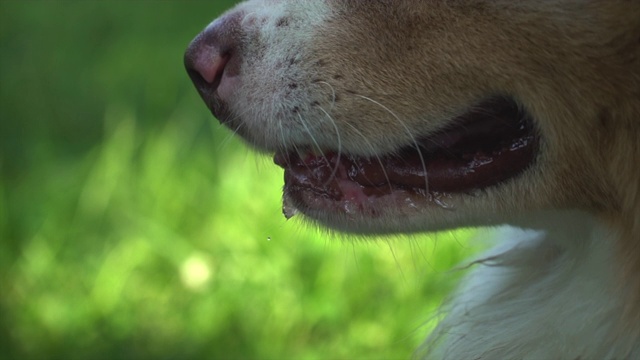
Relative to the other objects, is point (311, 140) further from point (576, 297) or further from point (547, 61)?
point (576, 297)

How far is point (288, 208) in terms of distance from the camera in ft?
8.48

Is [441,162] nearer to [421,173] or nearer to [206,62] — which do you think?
[421,173]

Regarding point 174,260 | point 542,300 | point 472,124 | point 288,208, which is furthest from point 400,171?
point 174,260

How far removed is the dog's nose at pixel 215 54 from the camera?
249 centimetres

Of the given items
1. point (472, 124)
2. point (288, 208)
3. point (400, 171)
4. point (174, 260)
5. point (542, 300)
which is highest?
point (472, 124)

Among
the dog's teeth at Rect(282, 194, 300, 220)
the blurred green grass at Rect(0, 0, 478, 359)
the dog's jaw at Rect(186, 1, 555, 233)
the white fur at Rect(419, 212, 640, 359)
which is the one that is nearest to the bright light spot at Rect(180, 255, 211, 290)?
the blurred green grass at Rect(0, 0, 478, 359)

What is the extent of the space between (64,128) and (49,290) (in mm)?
1714

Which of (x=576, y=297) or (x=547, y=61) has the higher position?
(x=547, y=61)

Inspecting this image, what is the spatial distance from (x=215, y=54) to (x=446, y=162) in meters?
0.63

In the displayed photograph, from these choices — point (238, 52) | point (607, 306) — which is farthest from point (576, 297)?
point (238, 52)

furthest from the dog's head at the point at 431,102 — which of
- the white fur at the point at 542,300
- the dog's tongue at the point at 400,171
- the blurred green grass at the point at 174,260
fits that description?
the blurred green grass at the point at 174,260

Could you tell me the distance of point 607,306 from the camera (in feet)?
7.73

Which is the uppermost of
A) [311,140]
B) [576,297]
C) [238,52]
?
[238,52]

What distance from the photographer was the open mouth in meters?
2.36
